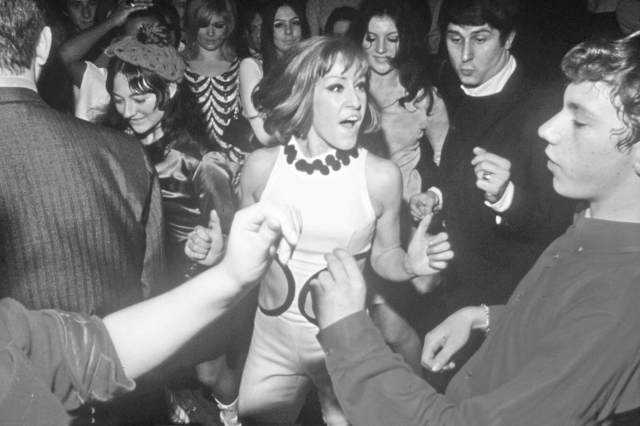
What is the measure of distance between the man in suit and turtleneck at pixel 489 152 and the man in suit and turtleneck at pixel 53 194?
3.64 feet

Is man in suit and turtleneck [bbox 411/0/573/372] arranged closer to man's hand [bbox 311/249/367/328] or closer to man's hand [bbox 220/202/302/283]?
man's hand [bbox 311/249/367/328]

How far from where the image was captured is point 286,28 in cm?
284

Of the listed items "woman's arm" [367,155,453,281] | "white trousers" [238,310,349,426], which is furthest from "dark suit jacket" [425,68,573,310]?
"white trousers" [238,310,349,426]

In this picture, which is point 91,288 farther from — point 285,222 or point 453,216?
point 453,216

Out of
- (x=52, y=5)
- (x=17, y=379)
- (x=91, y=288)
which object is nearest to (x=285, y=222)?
(x=17, y=379)

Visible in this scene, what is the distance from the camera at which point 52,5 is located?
3205mm

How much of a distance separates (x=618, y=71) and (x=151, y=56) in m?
1.77

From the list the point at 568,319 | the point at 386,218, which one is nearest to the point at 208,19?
the point at 386,218

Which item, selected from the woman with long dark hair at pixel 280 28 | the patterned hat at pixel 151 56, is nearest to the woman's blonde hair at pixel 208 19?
the woman with long dark hair at pixel 280 28

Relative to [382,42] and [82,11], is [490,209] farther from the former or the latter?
[82,11]

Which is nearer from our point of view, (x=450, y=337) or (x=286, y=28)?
(x=450, y=337)

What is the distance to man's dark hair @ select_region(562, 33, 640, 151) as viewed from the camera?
115 centimetres

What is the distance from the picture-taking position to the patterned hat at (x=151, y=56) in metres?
2.43

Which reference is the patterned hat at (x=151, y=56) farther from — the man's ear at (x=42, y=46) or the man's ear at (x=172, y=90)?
the man's ear at (x=42, y=46)
